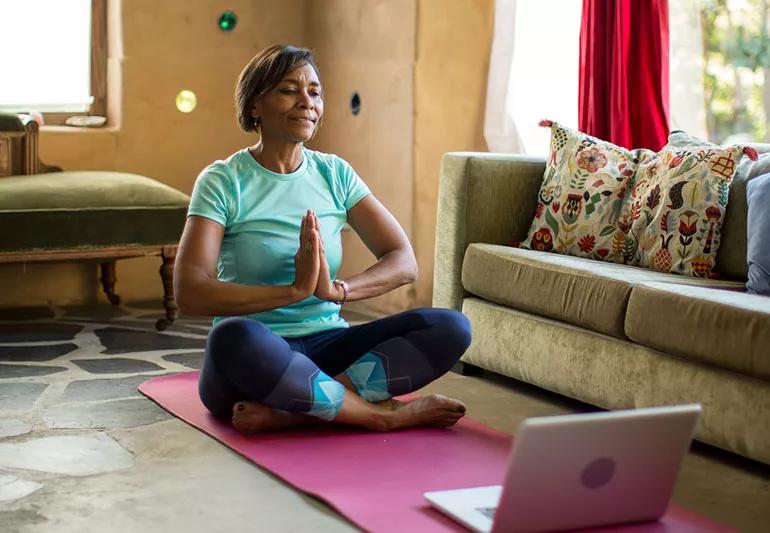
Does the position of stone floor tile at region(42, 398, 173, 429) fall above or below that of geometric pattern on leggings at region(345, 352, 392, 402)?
below

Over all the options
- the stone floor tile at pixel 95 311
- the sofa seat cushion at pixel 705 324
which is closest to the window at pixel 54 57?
the stone floor tile at pixel 95 311

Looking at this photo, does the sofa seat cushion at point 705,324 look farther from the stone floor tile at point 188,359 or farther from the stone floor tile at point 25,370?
the stone floor tile at point 25,370

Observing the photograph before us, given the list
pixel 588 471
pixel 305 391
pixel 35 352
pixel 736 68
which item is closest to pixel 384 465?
pixel 305 391

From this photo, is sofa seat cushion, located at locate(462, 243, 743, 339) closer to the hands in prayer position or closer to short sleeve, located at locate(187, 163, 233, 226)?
the hands in prayer position

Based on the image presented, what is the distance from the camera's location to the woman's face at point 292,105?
3.00 m

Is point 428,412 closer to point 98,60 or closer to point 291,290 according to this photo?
point 291,290

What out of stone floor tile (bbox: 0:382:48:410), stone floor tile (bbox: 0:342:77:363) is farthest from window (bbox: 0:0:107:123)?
stone floor tile (bbox: 0:382:48:410)

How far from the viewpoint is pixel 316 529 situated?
2.30m

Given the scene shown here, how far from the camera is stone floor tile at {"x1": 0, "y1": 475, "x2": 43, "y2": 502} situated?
248 centimetres

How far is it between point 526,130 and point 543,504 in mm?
2676

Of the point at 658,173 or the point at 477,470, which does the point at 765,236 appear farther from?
the point at 477,470

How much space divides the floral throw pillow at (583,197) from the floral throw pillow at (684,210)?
0.11 m

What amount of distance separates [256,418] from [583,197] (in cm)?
139

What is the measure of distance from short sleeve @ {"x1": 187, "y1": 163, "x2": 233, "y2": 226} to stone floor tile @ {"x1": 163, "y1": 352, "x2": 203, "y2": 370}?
1008mm
